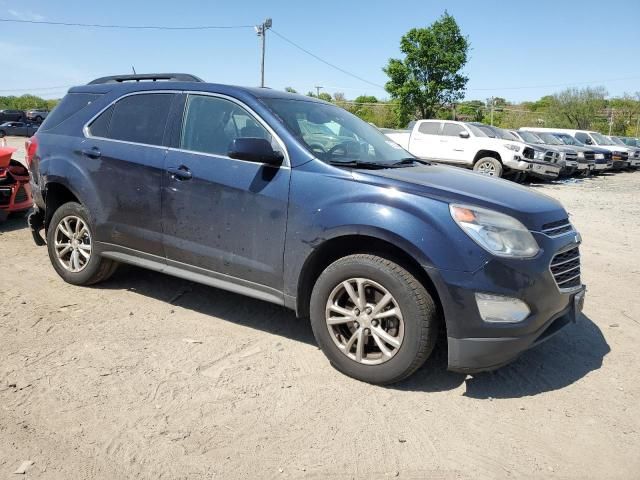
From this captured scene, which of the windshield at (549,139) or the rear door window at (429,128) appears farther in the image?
the windshield at (549,139)

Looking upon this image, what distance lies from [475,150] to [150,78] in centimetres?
1245

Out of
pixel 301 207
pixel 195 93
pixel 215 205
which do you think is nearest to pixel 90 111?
pixel 195 93

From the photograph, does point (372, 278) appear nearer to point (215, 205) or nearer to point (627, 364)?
point (215, 205)

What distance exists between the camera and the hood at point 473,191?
3.09m

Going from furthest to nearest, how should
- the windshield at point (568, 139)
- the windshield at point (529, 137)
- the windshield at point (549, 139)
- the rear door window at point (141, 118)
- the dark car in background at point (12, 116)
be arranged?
the dark car in background at point (12, 116) → the windshield at point (568, 139) → the windshield at point (549, 139) → the windshield at point (529, 137) → the rear door window at point (141, 118)

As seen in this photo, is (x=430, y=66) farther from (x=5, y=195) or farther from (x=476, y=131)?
(x=5, y=195)

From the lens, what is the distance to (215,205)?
3732 mm

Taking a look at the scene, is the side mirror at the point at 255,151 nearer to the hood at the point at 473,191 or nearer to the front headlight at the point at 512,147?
the hood at the point at 473,191

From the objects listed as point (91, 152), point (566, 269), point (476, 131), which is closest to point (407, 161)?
point (566, 269)

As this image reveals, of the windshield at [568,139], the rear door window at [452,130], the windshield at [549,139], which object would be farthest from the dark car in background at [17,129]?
the windshield at [568,139]

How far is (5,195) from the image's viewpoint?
22.3 ft

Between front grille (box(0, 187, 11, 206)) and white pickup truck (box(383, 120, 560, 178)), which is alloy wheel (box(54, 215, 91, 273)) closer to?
front grille (box(0, 187, 11, 206))

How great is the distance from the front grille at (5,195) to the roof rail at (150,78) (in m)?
2.67

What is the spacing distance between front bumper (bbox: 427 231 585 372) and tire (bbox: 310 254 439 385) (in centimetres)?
14
